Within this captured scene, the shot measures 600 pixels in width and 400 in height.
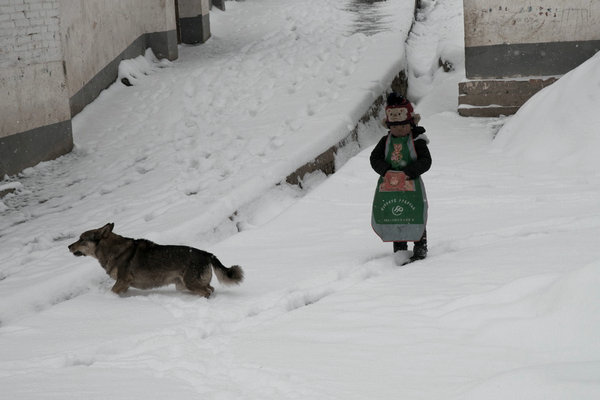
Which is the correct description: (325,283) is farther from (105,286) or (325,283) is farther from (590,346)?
(590,346)

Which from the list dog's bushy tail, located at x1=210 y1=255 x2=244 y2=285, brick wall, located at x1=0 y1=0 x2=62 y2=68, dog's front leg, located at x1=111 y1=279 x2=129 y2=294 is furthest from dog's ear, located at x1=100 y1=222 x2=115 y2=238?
brick wall, located at x1=0 y1=0 x2=62 y2=68

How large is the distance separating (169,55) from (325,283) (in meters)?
10.3

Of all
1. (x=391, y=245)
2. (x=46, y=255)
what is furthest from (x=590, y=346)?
(x=46, y=255)

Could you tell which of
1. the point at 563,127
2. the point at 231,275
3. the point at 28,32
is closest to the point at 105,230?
the point at 231,275

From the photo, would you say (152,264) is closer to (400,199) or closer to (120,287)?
(120,287)

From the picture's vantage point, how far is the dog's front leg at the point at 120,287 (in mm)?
5411

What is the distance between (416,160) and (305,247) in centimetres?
120

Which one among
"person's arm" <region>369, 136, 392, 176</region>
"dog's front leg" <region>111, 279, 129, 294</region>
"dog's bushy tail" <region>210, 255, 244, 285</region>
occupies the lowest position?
"dog's front leg" <region>111, 279, 129, 294</region>

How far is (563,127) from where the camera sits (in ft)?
26.5

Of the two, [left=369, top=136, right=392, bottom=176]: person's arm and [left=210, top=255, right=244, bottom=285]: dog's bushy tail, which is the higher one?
[left=369, top=136, right=392, bottom=176]: person's arm

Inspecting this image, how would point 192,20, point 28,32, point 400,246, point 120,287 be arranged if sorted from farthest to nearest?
point 192,20
point 28,32
point 400,246
point 120,287

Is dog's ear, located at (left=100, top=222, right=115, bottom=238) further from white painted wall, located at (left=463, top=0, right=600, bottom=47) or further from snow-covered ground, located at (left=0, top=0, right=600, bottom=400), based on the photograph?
white painted wall, located at (left=463, top=0, right=600, bottom=47)

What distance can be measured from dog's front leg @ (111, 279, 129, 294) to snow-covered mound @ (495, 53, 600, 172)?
4.33m

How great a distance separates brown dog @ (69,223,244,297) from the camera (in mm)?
5199
